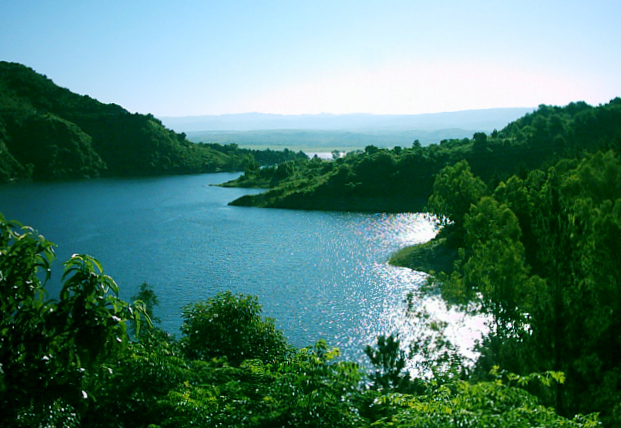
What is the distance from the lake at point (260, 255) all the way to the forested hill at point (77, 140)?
1308 inches

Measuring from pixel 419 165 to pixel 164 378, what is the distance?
257 ft

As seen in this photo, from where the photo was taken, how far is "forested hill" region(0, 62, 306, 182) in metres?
125

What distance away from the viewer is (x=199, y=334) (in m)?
17.3

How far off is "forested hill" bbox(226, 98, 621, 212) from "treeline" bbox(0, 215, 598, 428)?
2444 inches

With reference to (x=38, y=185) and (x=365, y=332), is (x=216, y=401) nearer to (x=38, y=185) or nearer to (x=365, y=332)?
(x=365, y=332)

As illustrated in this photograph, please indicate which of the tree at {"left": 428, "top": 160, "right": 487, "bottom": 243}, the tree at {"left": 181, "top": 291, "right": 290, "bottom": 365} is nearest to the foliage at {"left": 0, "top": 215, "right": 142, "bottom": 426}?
the tree at {"left": 181, "top": 291, "right": 290, "bottom": 365}

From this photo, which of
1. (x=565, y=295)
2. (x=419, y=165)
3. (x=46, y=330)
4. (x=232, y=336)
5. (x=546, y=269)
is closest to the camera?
(x=46, y=330)

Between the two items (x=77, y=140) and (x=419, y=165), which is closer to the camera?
(x=419, y=165)

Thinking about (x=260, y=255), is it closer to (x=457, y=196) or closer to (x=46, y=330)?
(x=457, y=196)

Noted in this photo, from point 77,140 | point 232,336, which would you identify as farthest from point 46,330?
point 77,140

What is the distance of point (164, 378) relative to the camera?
11.0m

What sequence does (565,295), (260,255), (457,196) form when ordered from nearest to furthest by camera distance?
(565,295) → (457,196) → (260,255)

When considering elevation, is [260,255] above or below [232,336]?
below

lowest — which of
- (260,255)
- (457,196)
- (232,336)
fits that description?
(260,255)
